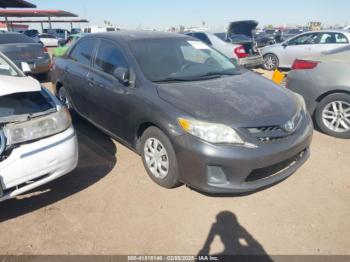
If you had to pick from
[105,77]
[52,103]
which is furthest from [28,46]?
[52,103]

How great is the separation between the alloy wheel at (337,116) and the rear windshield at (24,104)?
4.01m

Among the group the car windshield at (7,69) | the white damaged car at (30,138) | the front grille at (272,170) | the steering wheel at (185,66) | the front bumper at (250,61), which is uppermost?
the steering wheel at (185,66)

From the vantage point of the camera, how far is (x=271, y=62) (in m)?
11.0

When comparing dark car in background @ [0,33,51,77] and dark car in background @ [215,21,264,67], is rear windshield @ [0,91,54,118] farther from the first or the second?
dark car in background @ [215,21,264,67]

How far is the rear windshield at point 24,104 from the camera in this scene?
2.60 meters

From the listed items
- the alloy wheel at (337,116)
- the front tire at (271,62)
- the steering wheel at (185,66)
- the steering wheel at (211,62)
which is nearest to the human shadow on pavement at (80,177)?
the steering wheel at (185,66)

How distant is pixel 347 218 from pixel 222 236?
124cm

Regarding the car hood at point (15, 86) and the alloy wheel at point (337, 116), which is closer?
the car hood at point (15, 86)

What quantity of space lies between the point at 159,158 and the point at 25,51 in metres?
6.66

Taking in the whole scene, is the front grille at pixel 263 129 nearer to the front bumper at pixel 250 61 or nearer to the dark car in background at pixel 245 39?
the front bumper at pixel 250 61

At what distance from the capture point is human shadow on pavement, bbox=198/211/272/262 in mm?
2404

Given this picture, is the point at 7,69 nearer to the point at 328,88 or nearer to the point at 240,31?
the point at 328,88

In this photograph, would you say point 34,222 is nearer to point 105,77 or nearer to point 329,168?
point 105,77

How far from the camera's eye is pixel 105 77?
3826 millimetres
